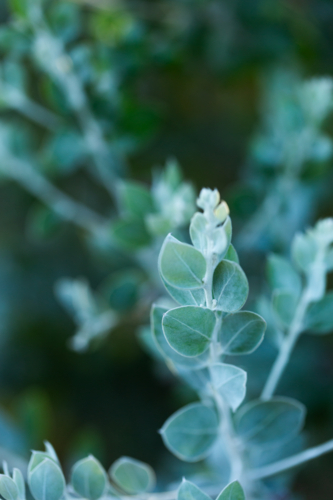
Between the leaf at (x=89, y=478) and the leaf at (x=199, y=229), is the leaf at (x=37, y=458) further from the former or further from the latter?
the leaf at (x=199, y=229)

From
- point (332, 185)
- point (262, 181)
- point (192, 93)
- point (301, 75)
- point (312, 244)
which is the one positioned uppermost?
point (192, 93)

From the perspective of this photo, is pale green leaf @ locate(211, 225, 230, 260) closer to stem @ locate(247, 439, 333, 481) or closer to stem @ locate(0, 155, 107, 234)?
stem @ locate(247, 439, 333, 481)

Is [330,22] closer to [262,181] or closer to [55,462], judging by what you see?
[262,181]

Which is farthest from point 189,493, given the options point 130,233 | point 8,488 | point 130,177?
point 130,177

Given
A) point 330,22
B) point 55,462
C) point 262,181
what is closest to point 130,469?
point 55,462

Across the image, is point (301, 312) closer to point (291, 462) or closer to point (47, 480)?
point (291, 462)

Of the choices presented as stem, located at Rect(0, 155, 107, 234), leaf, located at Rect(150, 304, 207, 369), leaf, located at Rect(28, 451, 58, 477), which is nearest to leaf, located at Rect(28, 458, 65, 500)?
leaf, located at Rect(28, 451, 58, 477)
